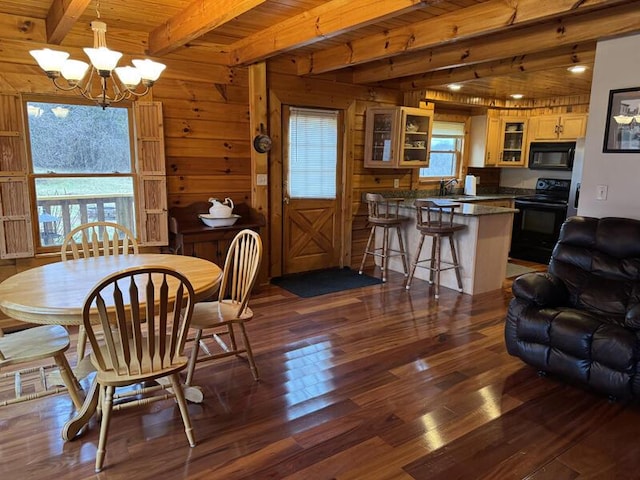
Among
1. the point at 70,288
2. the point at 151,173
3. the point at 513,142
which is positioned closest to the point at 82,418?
the point at 70,288

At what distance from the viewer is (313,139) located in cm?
528

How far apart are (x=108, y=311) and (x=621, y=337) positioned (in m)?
2.72

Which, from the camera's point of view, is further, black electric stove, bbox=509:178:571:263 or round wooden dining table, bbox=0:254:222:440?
black electric stove, bbox=509:178:571:263

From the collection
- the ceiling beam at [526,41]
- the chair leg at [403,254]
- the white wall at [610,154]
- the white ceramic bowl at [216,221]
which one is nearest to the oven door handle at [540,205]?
the chair leg at [403,254]

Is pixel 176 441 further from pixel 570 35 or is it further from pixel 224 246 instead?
pixel 570 35

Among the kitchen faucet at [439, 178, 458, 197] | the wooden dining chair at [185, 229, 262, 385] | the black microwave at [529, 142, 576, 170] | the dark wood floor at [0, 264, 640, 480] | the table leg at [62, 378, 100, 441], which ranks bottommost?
the dark wood floor at [0, 264, 640, 480]

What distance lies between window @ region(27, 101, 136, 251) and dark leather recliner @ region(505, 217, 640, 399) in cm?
348

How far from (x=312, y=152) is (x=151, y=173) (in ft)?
6.36

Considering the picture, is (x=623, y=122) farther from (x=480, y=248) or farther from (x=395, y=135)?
(x=395, y=135)

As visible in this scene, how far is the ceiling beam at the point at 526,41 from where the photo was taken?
3084mm

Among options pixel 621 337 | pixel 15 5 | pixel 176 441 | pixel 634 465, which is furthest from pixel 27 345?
pixel 621 337

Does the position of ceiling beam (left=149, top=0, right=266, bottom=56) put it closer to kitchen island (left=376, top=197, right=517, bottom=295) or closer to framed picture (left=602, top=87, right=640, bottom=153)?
framed picture (left=602, top=87, right=640, bottom=153)

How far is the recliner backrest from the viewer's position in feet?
9.67

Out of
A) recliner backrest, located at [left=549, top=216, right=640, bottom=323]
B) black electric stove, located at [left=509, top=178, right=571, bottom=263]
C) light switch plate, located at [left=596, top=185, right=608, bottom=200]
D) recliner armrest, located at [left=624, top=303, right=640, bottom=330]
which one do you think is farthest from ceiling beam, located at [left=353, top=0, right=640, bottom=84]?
black electric stove, located at [left=509, top=178, right=571, bottom=263]
